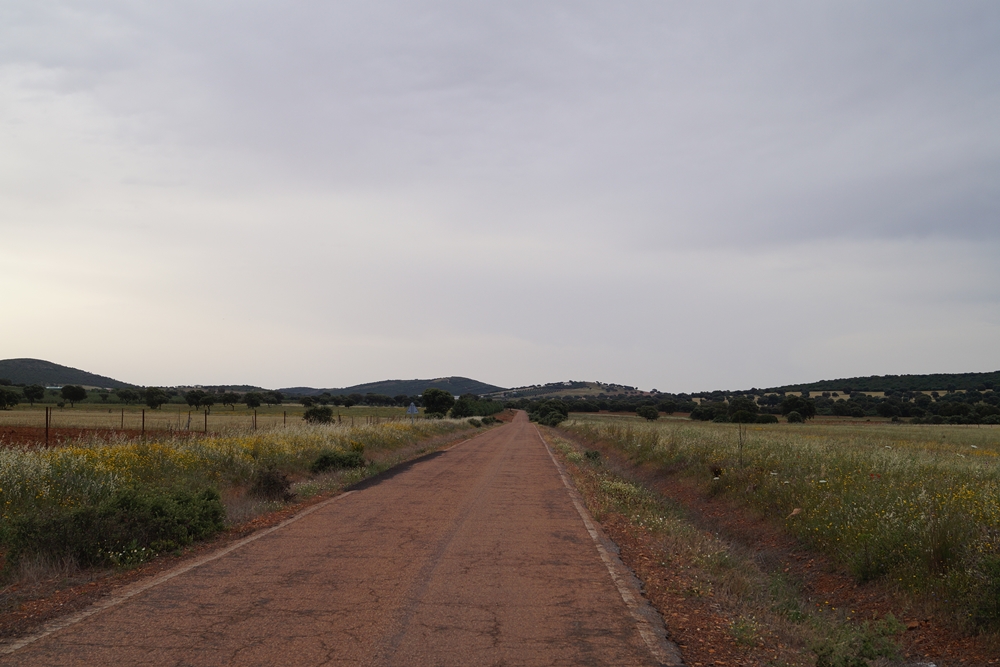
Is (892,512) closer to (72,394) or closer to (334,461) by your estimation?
(334,461)

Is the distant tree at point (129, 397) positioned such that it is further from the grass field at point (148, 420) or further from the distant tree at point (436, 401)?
the distant tree at point (436, 401)

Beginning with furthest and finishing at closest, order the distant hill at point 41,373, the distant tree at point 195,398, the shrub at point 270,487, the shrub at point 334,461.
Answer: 1. the distant hill at point 41,373
2. the distant tree at point 195,398
3. the shrub at point 334,461
4. the shrub at point 270,487

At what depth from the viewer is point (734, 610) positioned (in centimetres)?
695

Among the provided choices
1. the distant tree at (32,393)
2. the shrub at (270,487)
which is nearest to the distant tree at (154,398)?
the distant tree at (32,393)

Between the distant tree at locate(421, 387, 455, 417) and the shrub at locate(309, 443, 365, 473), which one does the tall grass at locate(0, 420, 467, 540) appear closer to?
the shrub at locate(309, 443, 365, 473)

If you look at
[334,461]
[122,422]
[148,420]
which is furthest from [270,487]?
[148,420]

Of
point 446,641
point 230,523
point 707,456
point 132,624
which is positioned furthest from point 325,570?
point 707,456

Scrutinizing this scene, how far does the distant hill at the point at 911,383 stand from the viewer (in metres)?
141

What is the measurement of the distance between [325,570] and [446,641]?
10.2 feet

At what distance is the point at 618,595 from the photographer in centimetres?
717

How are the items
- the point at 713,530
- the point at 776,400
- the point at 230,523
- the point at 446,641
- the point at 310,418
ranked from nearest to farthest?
1. the point at 446,641
2. the point at 230,523
3. the point at 713,530
4. the point at 310,418
5. the point at 776,400

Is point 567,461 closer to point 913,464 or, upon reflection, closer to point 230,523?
point 913,464

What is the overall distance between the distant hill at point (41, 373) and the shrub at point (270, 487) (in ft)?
491

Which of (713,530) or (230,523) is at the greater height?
(230,523)
